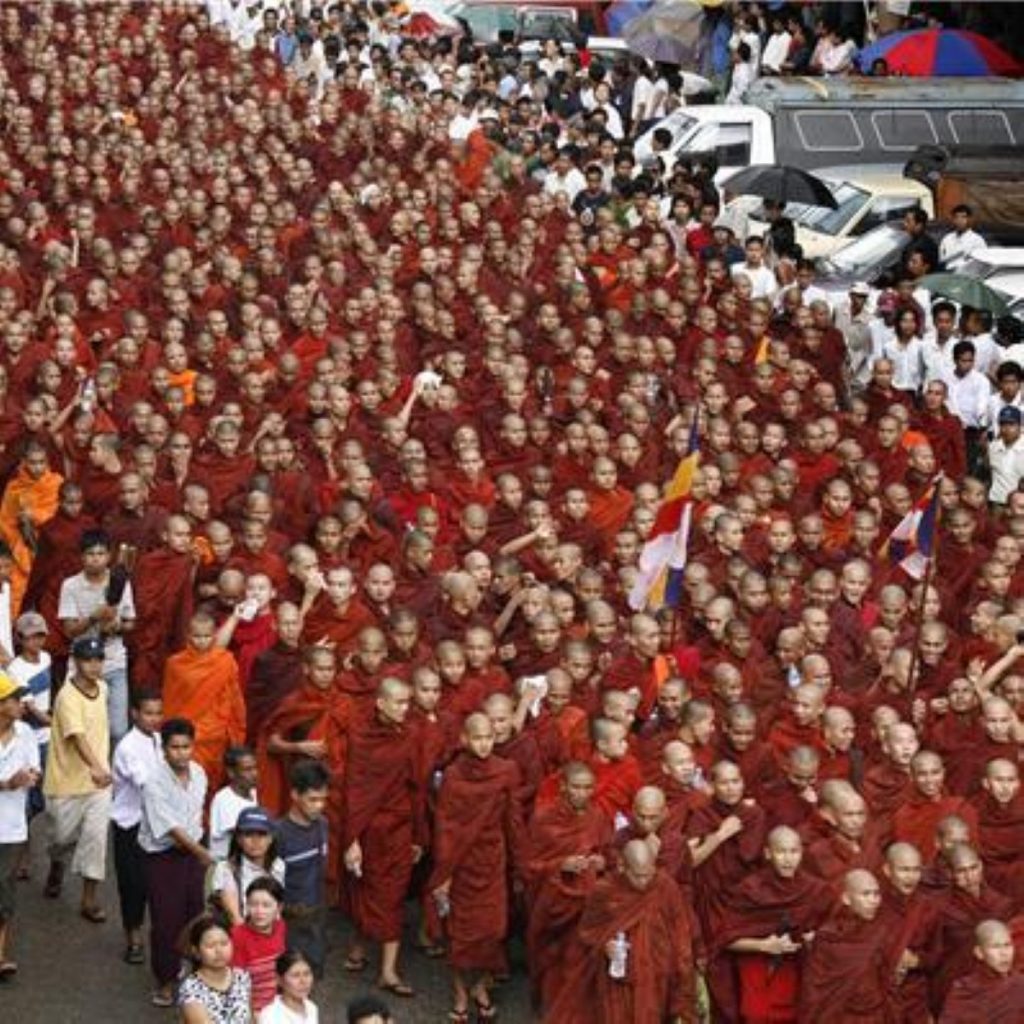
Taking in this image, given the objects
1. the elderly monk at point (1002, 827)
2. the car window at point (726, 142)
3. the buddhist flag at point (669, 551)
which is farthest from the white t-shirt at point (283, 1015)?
the car window at point (726, 142)

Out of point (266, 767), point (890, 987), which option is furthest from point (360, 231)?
point (890, 987)

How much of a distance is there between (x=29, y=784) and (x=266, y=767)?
63.1 inches

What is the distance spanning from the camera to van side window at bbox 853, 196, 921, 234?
81.1 feet

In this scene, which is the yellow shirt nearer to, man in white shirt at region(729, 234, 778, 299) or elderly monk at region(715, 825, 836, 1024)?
elderly monk at region(715, 825, 836, 1024)

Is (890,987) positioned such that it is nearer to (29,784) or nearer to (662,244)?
(29,784)

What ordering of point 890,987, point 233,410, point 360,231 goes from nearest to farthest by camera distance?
point 890,987, point 233,410, point 360,231

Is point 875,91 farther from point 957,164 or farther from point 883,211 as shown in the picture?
point 883,211

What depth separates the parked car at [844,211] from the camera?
2462 centimetres

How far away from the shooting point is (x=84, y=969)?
12508mm

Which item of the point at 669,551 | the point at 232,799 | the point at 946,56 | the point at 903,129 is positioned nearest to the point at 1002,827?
the point at 669,551

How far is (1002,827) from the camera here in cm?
1234

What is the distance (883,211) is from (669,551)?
451 inches

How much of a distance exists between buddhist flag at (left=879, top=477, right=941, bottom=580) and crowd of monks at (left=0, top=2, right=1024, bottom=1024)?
0.57 ft

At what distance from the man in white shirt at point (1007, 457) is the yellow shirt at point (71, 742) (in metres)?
7.46
